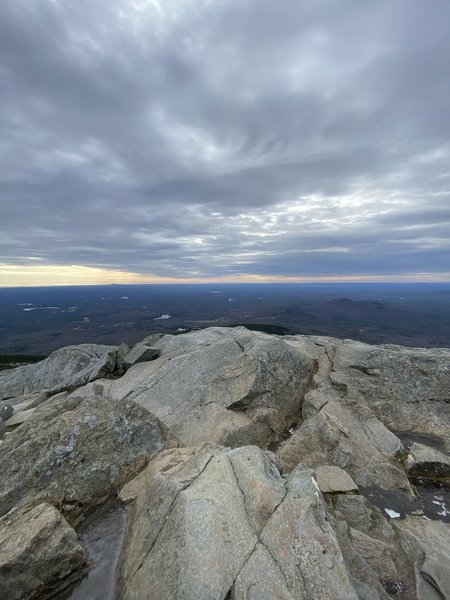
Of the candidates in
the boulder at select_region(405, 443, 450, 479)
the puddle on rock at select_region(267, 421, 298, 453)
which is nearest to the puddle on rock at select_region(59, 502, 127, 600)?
the puddle on rock at select_region(267, 421, 298, 453)

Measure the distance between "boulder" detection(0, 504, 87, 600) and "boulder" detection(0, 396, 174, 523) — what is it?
1457 mm

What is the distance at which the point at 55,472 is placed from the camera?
1100 centimetres

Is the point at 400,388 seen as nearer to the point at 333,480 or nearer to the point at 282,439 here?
the point at 282,439

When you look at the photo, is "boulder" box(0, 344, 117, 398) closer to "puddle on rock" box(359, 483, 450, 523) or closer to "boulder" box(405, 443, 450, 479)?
"puddle on rock" box(359, 483, 450, 523)

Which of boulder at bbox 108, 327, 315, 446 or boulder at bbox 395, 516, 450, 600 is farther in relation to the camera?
boulder at bbox 108, 327, 315, 446

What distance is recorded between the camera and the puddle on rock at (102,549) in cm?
818

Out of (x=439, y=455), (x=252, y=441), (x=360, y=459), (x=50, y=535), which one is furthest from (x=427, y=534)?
(x=50, y=535)

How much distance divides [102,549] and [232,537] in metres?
4.39

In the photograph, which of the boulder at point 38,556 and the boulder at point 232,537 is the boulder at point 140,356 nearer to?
the boulder at point 232,537

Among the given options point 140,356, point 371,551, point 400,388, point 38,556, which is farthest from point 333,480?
point 140,356

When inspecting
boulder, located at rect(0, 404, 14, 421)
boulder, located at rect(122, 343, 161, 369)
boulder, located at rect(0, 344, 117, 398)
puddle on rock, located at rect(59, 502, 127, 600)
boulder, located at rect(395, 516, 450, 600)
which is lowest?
boulder, located at rect(0, 344, 117, 398)

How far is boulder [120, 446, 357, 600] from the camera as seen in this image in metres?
7.07

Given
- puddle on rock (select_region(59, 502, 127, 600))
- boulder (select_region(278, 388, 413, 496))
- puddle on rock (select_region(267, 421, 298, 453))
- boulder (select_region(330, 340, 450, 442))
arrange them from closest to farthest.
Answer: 1. puddle on rock (select_region(59, 502, 127, 600))
2. boulder (select_region(278, 388, 413, 496))
3. puddle on rock (select_region(267, 421, 298, 453))
4. boulder (select_region(330, 340, 450, 442))

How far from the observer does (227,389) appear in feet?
58.0
